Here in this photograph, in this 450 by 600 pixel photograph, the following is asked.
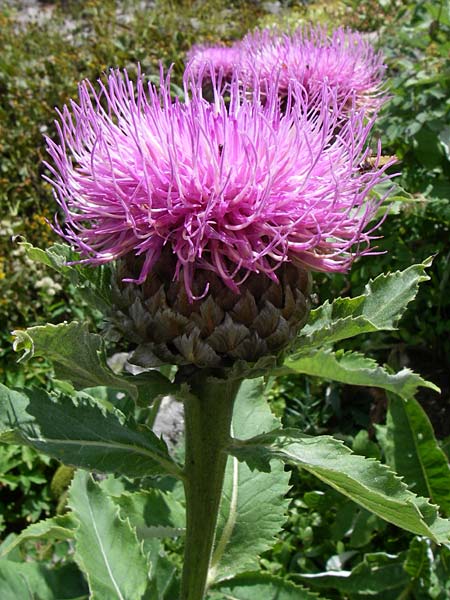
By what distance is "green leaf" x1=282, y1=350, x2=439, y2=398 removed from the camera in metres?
1.16

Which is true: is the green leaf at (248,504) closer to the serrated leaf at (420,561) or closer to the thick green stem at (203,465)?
the thick green stem at (203,465)

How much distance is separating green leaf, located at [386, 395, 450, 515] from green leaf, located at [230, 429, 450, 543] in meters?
1.15

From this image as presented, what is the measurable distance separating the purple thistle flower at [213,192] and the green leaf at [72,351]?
18 cm

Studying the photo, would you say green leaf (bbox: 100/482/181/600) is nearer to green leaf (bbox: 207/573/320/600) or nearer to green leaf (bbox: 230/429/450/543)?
green leaf (bbox: 207/573/320/600)

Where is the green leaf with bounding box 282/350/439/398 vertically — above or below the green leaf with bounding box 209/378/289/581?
above

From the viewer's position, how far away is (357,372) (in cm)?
118

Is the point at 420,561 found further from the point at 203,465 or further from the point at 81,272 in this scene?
the point at 81,272

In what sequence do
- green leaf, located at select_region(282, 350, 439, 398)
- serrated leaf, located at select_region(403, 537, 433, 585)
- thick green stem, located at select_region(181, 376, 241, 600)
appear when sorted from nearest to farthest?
green leaf, located at select_region(282, 350, 439, 398), thick green stem, located at select_region(181, 376, 241, 600), serrated leaf, located at select_region(403, 537, 433, 585)

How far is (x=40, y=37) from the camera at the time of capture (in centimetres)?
778

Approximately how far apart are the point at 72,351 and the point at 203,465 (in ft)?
1.56

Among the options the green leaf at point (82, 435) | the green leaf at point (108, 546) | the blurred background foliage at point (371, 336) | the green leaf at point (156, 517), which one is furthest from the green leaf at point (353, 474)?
the blurred background foliage at point (371, 336)

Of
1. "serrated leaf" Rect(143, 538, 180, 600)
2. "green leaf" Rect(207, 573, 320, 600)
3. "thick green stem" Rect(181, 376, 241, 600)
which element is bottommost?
"serrated leaf" Rect(143, 538, 180, 600)

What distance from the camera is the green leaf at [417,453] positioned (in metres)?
2.50

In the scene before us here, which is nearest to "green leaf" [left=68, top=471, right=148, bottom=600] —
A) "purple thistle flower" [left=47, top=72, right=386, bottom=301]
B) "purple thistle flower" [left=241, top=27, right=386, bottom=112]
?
"purple thistle flower" [left=47, top=72, right=386, bottom=301]
